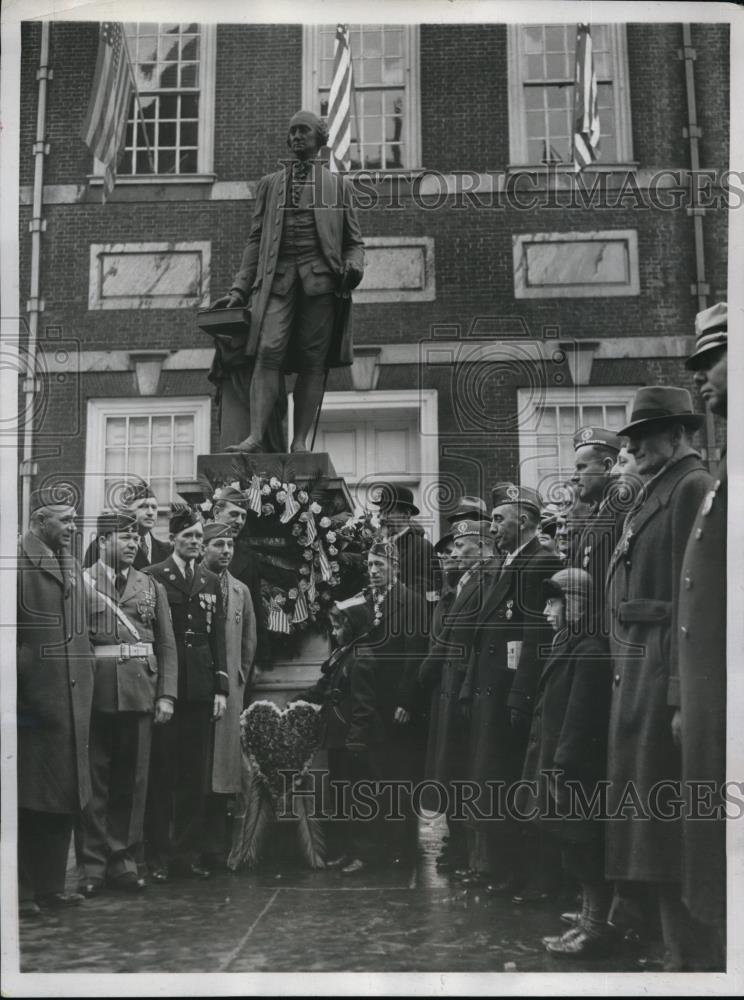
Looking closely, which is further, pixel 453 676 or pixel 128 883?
pixel 453 676

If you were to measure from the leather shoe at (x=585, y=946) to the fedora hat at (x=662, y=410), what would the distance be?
2319 mm

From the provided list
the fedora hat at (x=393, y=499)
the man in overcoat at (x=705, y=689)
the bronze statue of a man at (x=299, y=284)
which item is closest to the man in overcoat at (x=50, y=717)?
the bronze statue of a man at (x=299, y=284)

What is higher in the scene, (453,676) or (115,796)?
(453,676)

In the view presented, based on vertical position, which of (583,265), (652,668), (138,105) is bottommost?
(652,668)

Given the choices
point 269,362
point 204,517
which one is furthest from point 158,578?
point 269,362

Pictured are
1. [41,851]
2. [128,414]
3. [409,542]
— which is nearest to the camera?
[41,851]

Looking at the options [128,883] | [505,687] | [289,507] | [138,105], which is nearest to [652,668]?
[505,687]

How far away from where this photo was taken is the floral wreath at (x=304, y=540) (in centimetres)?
616

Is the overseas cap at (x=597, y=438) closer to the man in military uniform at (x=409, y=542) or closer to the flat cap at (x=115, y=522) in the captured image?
the man in military uniform at (x=409, y=542)

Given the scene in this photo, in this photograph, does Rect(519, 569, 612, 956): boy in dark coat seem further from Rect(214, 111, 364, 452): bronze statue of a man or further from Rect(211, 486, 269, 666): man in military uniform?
Rect(214, 111, 364, 452): bronze statue of a man

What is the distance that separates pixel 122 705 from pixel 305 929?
1396 mm

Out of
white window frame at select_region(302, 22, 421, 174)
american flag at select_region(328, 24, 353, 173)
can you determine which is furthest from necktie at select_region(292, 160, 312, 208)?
white window frame at select_region(302, 22, 421, 174)

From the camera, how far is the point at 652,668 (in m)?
5.54

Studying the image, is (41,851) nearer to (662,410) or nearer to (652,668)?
(652,668)
